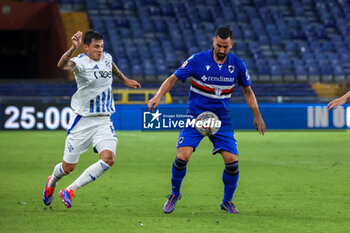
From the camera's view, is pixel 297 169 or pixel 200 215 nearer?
pixel 200 215

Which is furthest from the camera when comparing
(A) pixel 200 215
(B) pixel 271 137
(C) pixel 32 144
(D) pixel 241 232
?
(B) pixel 271 137

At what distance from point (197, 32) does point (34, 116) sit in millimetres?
10869

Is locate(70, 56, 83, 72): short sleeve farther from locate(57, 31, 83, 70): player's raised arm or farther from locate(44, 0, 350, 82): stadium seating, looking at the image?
locate(44, 0, 350, 82): stadium seating

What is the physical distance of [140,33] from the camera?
28.6 metres

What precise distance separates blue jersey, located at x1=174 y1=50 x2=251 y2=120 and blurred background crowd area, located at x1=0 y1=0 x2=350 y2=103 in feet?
58.8

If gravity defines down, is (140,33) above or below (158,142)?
above

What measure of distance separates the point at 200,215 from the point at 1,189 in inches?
127

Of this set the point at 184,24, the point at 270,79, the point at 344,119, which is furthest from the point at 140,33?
the point at 344,119

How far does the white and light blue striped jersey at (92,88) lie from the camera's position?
279 inches

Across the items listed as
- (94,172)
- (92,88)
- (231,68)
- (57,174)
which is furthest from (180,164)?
(57,174)

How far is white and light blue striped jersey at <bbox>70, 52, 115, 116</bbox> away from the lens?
7.09 m

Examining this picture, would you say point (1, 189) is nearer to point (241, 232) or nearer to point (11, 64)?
point (241, 232)

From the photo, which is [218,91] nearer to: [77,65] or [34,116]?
[77,65]

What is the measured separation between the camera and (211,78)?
6879mm
